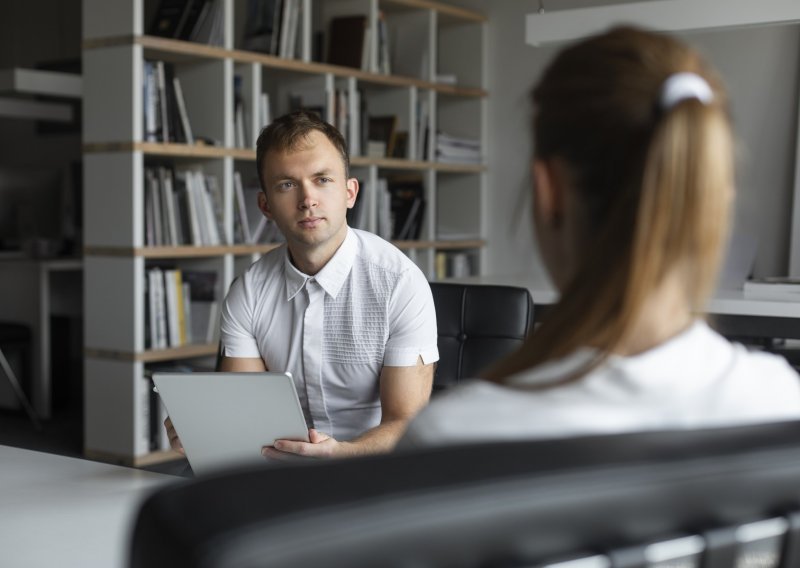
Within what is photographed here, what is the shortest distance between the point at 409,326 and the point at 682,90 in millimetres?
1273

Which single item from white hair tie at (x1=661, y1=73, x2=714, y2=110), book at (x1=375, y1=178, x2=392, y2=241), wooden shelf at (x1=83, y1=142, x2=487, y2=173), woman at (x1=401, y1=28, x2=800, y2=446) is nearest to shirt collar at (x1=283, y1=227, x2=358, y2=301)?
woman at (x1=401, y1=28, x2=800, y2=446)

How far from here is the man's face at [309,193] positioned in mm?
1951

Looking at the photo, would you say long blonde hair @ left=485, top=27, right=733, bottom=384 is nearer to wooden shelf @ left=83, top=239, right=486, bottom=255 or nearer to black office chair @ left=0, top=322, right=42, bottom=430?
wooden shelf @ left=83, top=239, right=486, bottom=255

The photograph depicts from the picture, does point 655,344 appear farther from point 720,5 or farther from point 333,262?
point 720,5

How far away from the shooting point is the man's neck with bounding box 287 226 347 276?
76.7 inches

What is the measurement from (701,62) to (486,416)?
0.28 metres

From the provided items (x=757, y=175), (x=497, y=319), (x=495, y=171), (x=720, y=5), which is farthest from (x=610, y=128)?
(x=495, y=171)

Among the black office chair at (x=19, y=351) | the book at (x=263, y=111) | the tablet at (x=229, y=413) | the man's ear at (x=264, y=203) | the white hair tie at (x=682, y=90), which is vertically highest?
the book at (x=263, y=111)

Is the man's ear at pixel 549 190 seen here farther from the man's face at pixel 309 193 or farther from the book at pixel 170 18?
the book at pixel 170 18

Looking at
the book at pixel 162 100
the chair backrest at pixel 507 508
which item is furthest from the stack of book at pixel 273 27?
the chair backrest at pixel 507 508

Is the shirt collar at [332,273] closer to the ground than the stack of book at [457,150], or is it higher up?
closer to the ground

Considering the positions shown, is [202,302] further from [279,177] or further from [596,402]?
[596,402]

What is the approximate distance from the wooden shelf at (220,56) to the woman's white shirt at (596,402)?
3.44 m

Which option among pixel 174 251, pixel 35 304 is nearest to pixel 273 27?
pixel 174 251
